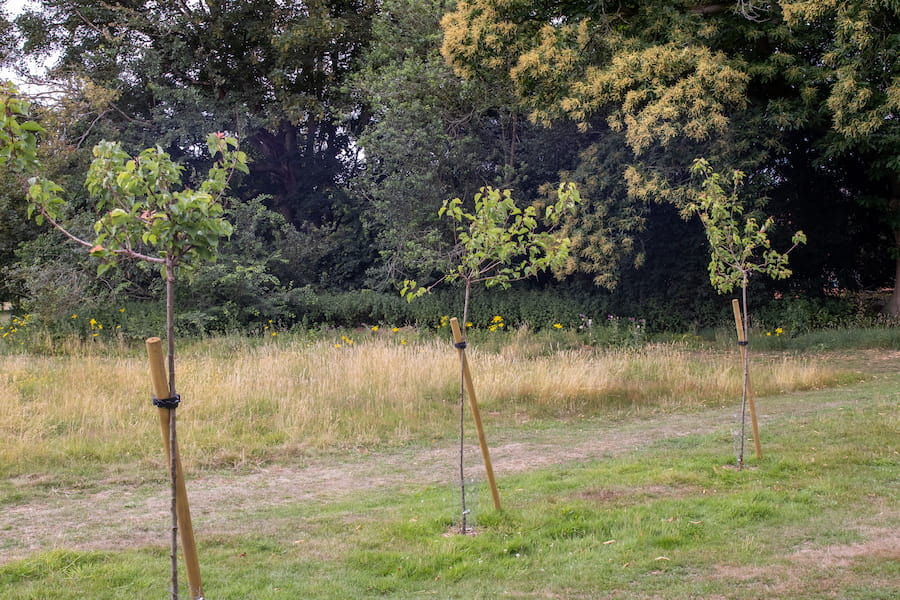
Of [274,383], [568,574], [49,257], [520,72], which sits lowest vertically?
[568,574]

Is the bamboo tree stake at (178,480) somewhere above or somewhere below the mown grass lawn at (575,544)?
above

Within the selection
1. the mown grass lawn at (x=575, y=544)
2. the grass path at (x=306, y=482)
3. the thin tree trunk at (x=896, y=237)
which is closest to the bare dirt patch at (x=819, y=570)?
the mown grass lawn at (x=575, y=544)

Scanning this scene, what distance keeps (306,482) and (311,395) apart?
293cm

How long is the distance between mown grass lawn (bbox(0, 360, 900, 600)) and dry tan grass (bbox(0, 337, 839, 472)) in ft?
7.72

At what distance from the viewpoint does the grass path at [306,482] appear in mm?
5516

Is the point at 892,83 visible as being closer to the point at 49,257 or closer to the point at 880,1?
the point at 880,1

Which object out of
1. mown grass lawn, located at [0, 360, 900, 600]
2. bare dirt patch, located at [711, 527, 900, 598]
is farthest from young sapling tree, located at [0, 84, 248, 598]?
bare dirt patch, located at [711, 527, 900, 598]

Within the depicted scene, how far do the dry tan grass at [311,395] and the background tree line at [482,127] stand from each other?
191 inches

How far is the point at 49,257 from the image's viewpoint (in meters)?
18.3

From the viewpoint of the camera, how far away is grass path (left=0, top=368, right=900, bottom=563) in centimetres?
552

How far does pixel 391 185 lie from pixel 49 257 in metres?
8.21

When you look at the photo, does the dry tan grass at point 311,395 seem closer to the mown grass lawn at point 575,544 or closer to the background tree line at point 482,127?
the mown grass lawn at point 575,544

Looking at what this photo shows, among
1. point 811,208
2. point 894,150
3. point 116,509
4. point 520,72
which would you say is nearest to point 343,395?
point 116,509

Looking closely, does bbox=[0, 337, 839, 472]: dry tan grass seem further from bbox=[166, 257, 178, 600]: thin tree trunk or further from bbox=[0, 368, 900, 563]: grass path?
bbox=[166, 257, 178, 600]: thin tree trunk
